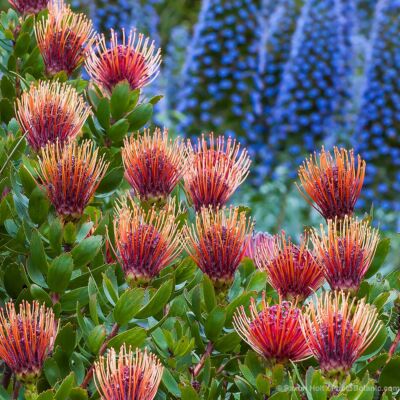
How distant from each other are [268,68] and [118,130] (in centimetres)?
578

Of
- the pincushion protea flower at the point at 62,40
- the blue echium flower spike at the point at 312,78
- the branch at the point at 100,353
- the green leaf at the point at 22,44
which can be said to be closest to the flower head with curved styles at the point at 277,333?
the branch at the point at 100,353

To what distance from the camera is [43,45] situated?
85.1 inches

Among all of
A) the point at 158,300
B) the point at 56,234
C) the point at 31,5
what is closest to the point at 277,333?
the point at 158,300

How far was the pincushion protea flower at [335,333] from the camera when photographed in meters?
1.50

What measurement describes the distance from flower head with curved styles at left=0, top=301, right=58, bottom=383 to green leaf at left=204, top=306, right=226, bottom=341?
0.95 feet

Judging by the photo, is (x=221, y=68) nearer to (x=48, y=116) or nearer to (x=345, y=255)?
(x=48, y=116)

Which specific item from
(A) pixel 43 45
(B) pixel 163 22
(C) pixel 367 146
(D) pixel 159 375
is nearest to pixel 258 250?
(D) pixel 159 375

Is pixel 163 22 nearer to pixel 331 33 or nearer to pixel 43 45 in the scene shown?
pixel 331 33

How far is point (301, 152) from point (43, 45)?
5468mm

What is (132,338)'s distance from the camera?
1529 mm

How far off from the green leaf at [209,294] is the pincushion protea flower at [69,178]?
11.4 inches

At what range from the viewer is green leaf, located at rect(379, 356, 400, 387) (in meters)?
1.60

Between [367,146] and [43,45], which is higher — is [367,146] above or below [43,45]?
below

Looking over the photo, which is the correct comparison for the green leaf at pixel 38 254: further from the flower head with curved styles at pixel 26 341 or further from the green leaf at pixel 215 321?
the green leaf at pixel 215 321
